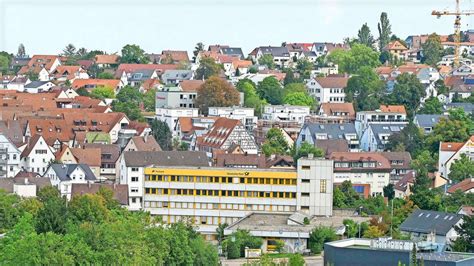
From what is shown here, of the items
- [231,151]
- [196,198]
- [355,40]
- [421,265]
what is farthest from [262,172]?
[355,40]

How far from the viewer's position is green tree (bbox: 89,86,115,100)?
59.5 meters

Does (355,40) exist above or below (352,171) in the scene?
above

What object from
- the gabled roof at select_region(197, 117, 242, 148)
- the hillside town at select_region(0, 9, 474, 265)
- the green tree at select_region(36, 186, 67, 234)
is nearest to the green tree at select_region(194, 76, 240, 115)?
the hillside town at select_region(0, 9, 474, 265)

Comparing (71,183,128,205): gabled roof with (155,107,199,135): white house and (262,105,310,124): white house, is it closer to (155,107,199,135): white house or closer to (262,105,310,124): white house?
(155,107,199,135): white house

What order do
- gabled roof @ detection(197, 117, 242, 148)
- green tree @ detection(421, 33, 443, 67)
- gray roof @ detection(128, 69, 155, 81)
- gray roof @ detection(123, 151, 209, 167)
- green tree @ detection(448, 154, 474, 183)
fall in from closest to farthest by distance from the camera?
gray roof @ detection(123, 151, 209, 167) → green tree @ detection(448, 154, 474, 183) → gabled roof @ detection(197, 117, 242, 148) → gray roof @ detection(128, 69, 155, 81) → green tree @ detection(421, 33, 443, 67)

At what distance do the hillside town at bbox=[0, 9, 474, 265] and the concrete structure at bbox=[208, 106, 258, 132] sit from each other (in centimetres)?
6

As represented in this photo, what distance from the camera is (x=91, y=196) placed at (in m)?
33.8

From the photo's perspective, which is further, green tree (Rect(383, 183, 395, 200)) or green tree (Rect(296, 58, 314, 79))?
green tree (Rect(296, 58, 314, 79))

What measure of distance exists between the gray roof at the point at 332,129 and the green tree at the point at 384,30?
2626cm

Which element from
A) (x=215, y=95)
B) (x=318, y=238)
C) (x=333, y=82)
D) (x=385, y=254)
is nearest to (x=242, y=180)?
(x=318, y=238)

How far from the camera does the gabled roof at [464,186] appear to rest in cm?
3824

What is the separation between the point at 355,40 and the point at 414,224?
44.4 meters

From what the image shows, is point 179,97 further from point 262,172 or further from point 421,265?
point 421,265

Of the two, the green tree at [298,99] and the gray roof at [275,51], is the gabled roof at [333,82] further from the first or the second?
the gray roof at [275,51]
